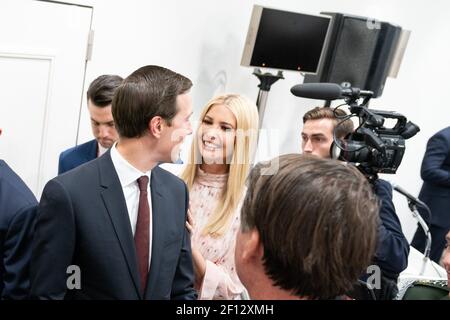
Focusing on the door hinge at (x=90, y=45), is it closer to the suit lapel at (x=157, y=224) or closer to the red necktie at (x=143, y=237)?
the suit lapel at (x=157, y=224)

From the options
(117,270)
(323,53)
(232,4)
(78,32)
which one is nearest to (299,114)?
(323,53)

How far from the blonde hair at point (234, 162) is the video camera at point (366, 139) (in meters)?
0.29

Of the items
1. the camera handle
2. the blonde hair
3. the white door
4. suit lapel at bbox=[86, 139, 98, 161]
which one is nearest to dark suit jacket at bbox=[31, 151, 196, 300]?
the blonde hair

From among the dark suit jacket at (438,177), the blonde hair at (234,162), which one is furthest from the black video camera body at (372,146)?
the dark suit jacket at (438,177)

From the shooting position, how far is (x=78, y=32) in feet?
9.81

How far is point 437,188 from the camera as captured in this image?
3.86m

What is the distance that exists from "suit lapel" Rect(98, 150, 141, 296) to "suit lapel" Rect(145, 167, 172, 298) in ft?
0.18

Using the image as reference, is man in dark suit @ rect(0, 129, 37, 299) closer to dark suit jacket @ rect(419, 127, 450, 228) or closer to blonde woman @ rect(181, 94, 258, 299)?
blonde woman @ rect(181, 94, 258, 299)

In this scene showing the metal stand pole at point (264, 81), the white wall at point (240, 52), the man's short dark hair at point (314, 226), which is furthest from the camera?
the metal stand pole at point (264, 81)

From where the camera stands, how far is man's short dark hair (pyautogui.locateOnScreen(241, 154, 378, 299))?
1.01 meters

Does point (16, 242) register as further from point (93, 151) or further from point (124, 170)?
point (93, 151)

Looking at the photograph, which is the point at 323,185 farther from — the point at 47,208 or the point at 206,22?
the point at 206,22

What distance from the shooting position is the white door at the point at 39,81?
279 cm

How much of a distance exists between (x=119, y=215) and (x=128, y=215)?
0.03 meters
